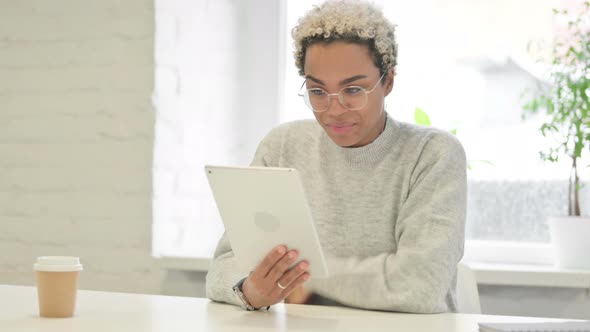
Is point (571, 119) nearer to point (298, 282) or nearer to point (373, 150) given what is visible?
point (373, 150)

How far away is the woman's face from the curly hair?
0.02m

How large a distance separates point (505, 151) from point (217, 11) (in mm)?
1078

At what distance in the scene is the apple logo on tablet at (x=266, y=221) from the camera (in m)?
1.46

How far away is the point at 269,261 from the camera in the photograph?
1.53 meters

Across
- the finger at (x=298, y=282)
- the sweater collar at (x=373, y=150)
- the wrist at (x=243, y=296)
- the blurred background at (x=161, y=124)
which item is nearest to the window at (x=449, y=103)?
the blurred background at (x=161, y=124)

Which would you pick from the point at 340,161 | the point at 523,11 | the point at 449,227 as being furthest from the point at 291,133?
the point at 523,11

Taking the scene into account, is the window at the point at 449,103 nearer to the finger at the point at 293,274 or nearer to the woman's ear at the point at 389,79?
the woman's ear at the point at 389,79

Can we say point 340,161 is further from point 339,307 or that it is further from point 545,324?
point 545,324

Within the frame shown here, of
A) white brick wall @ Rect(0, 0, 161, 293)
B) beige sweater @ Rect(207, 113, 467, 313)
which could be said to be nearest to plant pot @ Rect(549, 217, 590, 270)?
beige sweater @ Rect(207, 113, 467, 313)

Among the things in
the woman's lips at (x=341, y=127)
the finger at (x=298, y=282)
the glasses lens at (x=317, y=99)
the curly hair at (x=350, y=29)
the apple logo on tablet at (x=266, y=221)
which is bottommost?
the finger at (x=298, y=282)

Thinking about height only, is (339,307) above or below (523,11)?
below

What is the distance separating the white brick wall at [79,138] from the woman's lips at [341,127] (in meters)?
0.86

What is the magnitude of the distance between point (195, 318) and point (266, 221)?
219mm

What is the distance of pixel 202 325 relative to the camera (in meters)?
1.41
